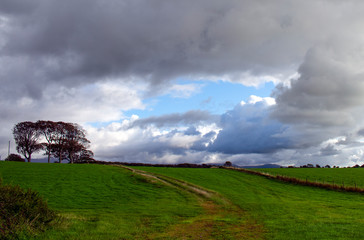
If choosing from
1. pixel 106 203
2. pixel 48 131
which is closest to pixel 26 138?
pixel 48 131

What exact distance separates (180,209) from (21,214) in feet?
48.4

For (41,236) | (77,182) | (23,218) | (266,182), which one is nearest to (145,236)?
(41,236)

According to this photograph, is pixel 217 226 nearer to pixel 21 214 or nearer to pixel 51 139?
pixel 21 214

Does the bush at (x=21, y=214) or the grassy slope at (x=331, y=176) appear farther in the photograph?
the grassy slope at (x=331, y=176)

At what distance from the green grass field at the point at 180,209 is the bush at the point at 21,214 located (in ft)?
2.72

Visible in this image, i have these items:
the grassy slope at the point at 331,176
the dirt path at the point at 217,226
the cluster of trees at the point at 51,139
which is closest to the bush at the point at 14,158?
the cluster of trees at the point at 51,139

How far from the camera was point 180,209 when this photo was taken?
27047 millimetres

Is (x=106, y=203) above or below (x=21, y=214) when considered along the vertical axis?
below

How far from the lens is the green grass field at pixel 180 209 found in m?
17.3

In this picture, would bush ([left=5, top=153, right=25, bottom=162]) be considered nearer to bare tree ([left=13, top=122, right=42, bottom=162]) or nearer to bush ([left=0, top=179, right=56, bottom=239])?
bare tree ([left=13, top=122, right=42, bottom=162])

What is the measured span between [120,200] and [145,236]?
17.7 m

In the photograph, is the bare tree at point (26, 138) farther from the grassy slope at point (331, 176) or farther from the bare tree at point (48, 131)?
the grassy slope at point (331, 176)

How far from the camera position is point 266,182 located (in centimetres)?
5291

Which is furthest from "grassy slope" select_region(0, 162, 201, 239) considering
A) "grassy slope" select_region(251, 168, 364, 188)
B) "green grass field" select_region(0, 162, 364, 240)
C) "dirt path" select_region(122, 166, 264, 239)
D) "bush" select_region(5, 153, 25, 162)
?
"bush" select_region(5, 153, 25, 162)
